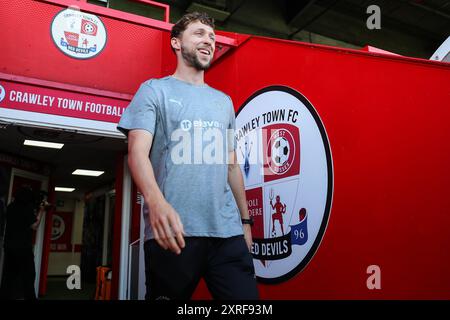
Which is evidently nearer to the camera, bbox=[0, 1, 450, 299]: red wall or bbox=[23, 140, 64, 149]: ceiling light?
bbox=[0, 1, 450, 299]: red wall

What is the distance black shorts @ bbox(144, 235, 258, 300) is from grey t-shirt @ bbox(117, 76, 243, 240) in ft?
0.12

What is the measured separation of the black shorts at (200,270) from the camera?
1158 millimetres

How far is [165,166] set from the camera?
1.26 m

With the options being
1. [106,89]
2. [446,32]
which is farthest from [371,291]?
[446,32]

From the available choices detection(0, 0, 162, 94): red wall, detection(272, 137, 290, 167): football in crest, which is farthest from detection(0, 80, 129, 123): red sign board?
detection(272, 137, 290, 167): football in crest

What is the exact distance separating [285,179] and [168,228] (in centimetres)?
125

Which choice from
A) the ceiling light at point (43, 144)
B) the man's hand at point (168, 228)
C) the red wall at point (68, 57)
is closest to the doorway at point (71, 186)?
the ceiling light at point (43, 144)

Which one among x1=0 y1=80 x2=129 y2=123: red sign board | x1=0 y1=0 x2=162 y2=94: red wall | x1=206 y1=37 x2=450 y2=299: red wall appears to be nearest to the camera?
x1=206 y1=37 x2=450 y2=299: red wall

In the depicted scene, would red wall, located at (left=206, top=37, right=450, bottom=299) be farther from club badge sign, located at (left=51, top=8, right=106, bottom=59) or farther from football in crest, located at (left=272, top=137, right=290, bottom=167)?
club badge sign, located at (left=51, top=8, right=106, bottom=59)

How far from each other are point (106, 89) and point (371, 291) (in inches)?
116

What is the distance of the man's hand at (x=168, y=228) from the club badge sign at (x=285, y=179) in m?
1.09

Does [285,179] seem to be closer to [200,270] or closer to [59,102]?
[200,270]

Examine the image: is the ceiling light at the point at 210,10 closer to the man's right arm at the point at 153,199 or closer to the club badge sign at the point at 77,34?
the club badge sign at the point at 77,34

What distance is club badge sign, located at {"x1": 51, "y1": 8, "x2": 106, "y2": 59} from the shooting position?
3.63 m
